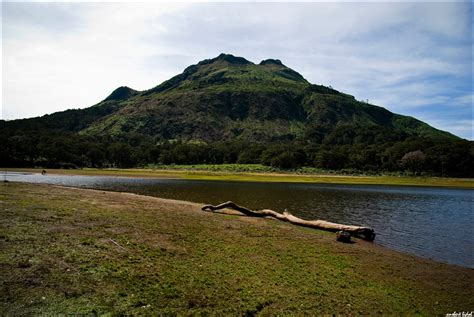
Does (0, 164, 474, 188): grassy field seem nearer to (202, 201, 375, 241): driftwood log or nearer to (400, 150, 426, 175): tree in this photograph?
(400, 150, 426, 175): tree

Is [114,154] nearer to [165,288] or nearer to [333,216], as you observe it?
[333,216]

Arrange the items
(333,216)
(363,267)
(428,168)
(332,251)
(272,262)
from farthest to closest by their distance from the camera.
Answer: (428,168) → (333,216) → (332,251) → (363,267) → (272,262)

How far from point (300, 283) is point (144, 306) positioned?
6584 mm

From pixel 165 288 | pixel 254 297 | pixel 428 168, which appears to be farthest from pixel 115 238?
pixel 428 168

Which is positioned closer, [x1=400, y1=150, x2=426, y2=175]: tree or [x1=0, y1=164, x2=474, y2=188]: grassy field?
[x1=0, y1=164, x2=474, y2=188]: grassy field

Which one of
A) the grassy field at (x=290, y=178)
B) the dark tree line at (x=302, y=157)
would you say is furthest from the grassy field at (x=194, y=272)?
the dark tree line at (x=302, y=157)

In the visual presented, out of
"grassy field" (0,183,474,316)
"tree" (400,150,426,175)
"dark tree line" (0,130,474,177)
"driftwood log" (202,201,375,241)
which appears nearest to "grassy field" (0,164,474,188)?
"dark tree line" (0,130,474,177)

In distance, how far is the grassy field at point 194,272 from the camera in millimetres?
11070

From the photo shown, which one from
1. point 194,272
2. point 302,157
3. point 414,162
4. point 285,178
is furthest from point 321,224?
point 302,157

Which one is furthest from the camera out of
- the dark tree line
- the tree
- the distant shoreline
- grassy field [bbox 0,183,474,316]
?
the tree

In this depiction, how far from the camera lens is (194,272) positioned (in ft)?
45.9

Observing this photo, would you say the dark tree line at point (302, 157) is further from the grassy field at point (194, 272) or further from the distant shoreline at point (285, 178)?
the grassy field at point (194, 272)

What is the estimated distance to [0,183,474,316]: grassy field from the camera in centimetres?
1107

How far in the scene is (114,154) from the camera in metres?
188
